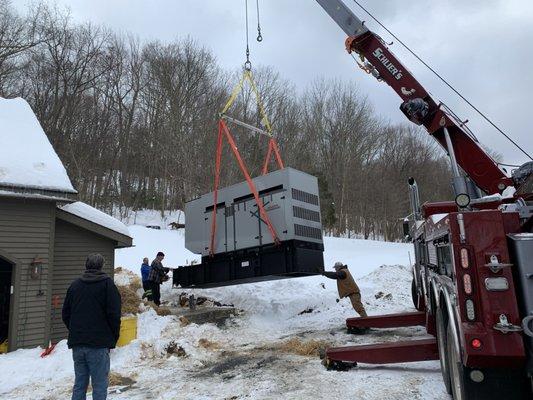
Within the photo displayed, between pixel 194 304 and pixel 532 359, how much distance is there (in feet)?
37.7

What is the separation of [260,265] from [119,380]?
15.1 feet

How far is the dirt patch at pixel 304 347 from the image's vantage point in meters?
8.48

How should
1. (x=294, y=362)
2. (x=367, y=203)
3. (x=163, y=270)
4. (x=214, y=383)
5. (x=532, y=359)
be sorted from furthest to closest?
1. (x=367, y=203)
2. (x=163, y=270)
3. (x=294, y=362)
4. (x=214, y=383)
5. (x=532, y=359)

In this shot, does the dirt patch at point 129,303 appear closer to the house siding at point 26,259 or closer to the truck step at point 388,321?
the house siding at point 26,259

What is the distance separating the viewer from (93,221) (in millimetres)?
11797

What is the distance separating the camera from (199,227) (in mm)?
12797

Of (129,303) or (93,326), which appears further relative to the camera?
(129,303)

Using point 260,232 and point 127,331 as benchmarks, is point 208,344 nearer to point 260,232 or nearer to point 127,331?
point 127,331

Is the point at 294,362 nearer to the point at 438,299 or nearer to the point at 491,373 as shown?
the point at 438,299

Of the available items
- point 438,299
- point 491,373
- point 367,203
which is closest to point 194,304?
point 438,299

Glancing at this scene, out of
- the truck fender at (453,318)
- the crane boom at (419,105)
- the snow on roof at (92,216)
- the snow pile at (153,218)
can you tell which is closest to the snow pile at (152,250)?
the snow pile at (153,218)

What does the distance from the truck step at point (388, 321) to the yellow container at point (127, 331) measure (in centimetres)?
456

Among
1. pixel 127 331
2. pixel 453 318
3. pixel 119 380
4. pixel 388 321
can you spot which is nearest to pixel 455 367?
pixel 453 318

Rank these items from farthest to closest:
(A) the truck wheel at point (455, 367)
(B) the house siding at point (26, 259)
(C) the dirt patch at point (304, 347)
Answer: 1. (B) the house siding at point (26, 259)
2. (C) the dirt patch at point (304, 347)
3. (A) the truck wheel at point (455, 367)
